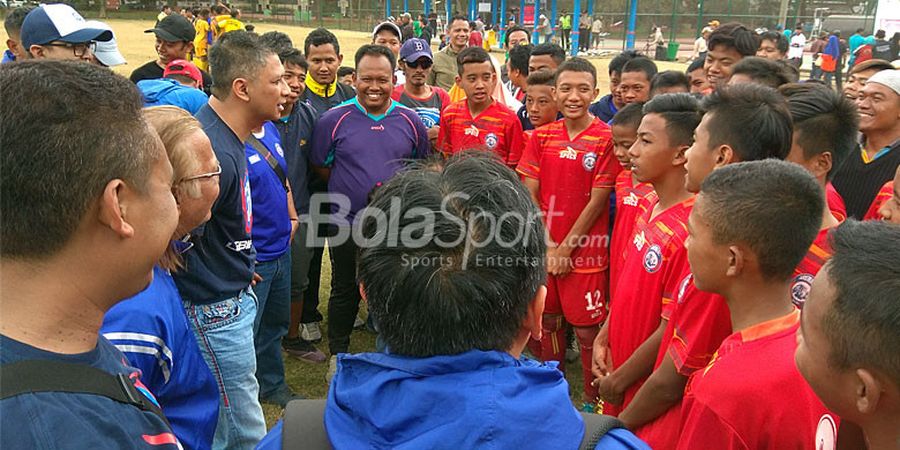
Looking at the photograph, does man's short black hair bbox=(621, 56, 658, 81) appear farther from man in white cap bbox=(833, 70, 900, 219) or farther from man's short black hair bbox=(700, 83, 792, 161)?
man's short black hair bbox=(700, 83, 792, 161)

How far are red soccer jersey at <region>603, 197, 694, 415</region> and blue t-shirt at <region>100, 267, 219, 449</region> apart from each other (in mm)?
1674

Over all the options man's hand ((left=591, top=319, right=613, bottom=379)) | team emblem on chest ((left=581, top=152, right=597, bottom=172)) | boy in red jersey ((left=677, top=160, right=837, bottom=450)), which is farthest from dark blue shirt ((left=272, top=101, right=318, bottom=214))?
boy in red jersey ((left=677, top=160, right=837, bottom=450))

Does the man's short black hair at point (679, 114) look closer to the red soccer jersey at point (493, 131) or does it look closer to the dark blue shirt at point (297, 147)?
the red soccer jersey at point (493, 131)

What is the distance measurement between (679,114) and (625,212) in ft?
2.38

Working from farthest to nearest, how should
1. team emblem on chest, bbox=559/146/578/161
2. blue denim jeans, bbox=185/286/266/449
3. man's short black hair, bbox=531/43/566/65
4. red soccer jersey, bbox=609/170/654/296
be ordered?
man's short black hair, bbox=531/43/566/65 → team emblem on chest, bbox=559/146/578/161 → red soccer jersey, bbox=609/170/654/296 → blue denim jeans, bbox=185/286/266/449

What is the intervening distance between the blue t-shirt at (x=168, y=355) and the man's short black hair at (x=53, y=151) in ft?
1.91

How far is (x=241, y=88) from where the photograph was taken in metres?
3.05

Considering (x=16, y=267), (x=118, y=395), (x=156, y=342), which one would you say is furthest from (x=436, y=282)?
(x=156, y=342)

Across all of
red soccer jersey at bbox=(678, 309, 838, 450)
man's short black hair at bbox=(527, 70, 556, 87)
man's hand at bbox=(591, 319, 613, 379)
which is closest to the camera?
red soccer jersey at bbox=(678, 309, 838, 450)

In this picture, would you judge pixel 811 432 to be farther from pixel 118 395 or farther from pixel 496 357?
pixel 118 395

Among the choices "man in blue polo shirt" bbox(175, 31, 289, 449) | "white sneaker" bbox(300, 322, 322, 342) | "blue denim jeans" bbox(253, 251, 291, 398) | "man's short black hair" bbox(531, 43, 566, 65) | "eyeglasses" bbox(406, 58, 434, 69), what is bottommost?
"white sneaker" bbox(300, 322, 322, 342)

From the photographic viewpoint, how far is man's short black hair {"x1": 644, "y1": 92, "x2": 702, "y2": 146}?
2768 mm

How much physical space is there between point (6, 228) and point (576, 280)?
328 cm

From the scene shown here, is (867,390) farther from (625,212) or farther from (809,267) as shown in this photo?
(625,212)
